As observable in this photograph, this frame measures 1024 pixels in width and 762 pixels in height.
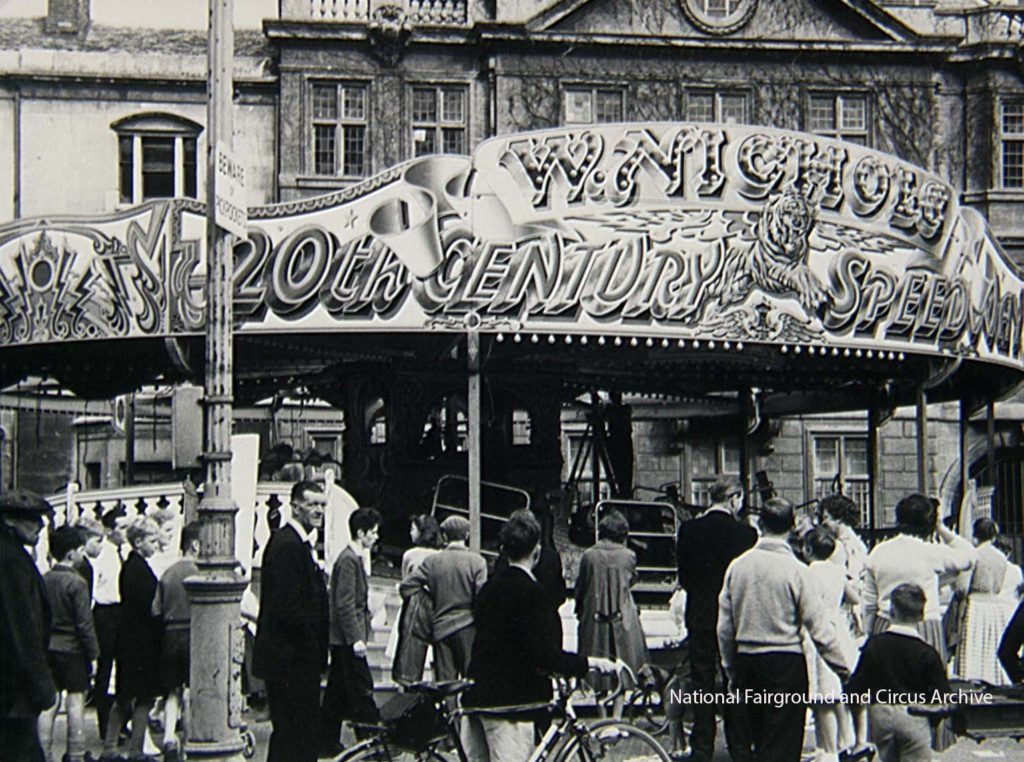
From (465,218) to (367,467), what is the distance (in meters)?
6.33

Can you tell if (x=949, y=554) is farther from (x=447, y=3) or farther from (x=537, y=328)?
(x=447, y=3)

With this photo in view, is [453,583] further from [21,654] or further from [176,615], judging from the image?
[21,654]

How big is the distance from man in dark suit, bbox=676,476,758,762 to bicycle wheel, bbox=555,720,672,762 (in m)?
2.03

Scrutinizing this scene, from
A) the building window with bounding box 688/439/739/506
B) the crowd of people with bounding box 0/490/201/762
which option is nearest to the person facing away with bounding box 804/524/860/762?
the crowd of people with bounding box 0/490/201/762

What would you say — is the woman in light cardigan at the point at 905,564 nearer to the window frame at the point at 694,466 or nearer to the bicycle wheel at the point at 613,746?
the bicycle wheel at the point at 613,746

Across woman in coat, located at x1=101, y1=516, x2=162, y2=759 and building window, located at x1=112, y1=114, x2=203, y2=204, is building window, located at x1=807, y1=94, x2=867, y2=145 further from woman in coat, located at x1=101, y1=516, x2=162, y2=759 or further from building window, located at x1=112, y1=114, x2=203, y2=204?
woman in coat, located at x1=101, y1=516, x2=162, y2=759

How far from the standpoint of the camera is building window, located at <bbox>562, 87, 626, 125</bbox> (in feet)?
95.6

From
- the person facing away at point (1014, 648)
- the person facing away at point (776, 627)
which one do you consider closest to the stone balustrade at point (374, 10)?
the person facing away at point (776, 627)

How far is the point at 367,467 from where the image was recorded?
69.6 feet

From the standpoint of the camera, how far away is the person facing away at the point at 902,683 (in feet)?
25.8

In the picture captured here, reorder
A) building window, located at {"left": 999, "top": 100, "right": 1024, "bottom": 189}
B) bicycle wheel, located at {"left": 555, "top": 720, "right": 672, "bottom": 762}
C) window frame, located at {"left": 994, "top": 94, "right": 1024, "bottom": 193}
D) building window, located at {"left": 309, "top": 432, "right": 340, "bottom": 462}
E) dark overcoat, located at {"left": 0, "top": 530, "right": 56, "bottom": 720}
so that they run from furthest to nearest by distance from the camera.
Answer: building window, located at {"left": 309, "top": 432, "right": 340, "bottom": 462}, building window, located at {"left": 999, "top": 100, "right": 1024, "bottom": 189}, window frame, located at {"left": 994, "top": 94, "right": 1024, "bottom": 193}, bicycle wheel, located at {"left": 555, "top": 720, "right": 672, "bottom": 762}, dark overcoat, located at {"left": 0, "top": 530, "right": 56, "bottom": 720}

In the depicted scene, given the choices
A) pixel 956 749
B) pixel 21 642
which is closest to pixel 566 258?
pixel 956 749

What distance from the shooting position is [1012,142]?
3066 cm

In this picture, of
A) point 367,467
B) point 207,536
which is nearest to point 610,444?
point 367,467
